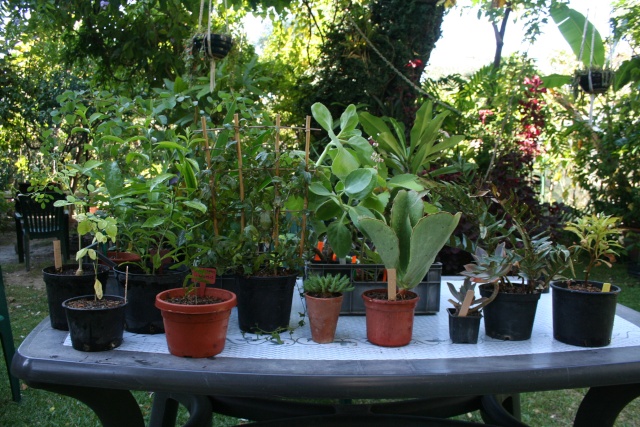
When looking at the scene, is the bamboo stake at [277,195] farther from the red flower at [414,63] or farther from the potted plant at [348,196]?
the red flower at [414,63]

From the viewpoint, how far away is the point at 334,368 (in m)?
1.07

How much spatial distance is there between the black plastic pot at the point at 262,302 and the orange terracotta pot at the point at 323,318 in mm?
113

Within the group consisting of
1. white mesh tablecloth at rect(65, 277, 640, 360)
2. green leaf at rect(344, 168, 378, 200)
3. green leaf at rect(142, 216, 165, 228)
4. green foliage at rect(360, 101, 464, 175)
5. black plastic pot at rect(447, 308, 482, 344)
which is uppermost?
green foliage at rect(360, 101, 464, 175)

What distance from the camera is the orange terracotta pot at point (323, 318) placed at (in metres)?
1.28

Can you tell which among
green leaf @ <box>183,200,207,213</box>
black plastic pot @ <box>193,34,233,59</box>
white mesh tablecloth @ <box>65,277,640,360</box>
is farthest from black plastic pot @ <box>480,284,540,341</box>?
black plastic pot @ <box>193,34,233,59</box>

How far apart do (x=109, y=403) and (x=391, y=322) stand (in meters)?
0.65

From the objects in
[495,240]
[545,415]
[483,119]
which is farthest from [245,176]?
[483,119]

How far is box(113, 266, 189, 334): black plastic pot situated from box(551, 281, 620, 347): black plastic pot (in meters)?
0.96

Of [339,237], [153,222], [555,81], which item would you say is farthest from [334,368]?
[555,81]

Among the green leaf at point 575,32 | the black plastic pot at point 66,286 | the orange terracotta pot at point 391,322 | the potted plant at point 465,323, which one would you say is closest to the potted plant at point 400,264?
the orange terracotta pot at point 391,322

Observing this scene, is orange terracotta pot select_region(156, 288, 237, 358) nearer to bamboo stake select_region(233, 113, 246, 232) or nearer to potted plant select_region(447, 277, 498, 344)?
bamboo stake select_region(233, 113, 246, 232)

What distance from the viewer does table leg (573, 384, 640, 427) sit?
1350 millimetres

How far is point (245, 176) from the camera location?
4.70 feet

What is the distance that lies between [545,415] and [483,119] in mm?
3065
